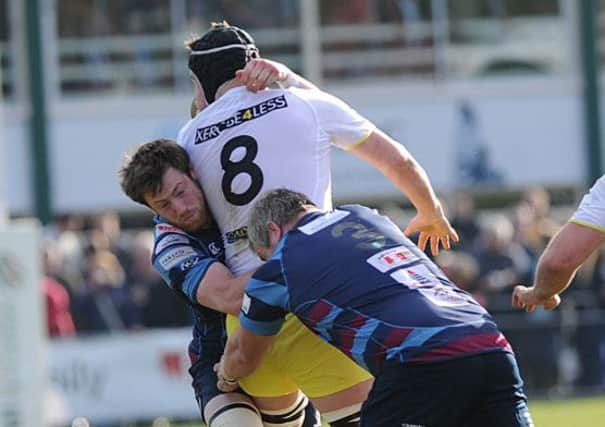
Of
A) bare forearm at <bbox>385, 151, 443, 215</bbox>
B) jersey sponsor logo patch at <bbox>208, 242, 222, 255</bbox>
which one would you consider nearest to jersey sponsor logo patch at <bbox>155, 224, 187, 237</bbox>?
jersey sponsor logo patch at <bbox>208, 242, 222, 255</bbox>

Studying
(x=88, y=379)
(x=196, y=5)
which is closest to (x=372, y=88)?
(x=196, y=5)

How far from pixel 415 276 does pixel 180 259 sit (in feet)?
3.55

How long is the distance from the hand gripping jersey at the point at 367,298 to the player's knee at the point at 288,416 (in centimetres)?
101

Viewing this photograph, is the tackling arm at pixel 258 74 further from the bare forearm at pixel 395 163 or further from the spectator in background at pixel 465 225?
the spectator in background at pixel 465 225

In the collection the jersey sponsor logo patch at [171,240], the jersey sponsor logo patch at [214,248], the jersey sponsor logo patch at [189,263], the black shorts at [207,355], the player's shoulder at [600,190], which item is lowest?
the black shorts at [207,355]

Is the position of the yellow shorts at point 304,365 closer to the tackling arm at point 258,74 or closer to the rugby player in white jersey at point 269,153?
the rugby player in white jersey at point 269,153

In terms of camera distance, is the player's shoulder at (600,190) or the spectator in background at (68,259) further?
the spectator in background at (68,259)

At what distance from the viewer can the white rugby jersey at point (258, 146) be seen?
241 inches

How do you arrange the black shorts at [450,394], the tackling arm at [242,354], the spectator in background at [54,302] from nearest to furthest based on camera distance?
1. the black shorts at [450,394]
2. the tackling arm at [242,354]
3. the spectator in background at [54,302]

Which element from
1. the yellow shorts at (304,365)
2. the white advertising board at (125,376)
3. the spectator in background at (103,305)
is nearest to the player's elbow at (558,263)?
the yellow shorts at (304,365)

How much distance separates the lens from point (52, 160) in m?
23.1

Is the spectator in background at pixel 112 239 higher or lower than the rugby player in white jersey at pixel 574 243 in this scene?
lower

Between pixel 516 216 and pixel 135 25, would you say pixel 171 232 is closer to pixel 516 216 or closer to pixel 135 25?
pixel 516 216

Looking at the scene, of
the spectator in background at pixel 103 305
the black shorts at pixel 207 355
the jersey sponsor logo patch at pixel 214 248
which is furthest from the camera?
the spectator in background at pixel 103 305
